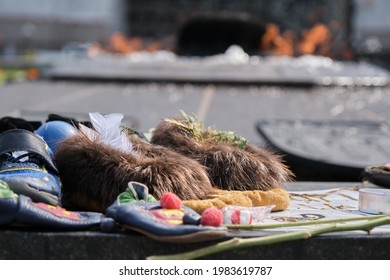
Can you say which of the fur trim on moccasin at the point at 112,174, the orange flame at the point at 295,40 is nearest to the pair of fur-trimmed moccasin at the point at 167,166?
the fur trim on moccasin at the point at 112,174

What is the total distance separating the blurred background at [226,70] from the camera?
5.39 meters

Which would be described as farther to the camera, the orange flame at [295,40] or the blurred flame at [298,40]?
the orange flame at [295,40]

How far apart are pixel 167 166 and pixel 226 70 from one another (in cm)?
867

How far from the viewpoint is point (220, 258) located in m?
2.08

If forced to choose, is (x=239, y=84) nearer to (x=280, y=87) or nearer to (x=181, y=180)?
(x=280, y=87)

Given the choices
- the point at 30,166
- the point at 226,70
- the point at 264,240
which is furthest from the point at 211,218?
the point at 226,70

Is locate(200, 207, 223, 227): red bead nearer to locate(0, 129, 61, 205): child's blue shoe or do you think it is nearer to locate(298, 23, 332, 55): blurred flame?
locate(0, 129, 61, 205): child's blue shoe

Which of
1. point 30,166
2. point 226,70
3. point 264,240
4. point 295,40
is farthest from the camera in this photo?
point 295,40

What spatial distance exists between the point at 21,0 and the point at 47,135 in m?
21.8

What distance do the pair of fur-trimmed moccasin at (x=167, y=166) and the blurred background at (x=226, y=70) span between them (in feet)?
4.55

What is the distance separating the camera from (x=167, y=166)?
2.45m

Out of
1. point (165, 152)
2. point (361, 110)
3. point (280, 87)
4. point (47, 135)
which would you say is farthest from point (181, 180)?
point (280, 87)

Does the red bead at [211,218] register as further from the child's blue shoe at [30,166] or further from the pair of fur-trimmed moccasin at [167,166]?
the child's blue shoe at [30,166]

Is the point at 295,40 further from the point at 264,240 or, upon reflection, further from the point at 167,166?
the point at 264,240
